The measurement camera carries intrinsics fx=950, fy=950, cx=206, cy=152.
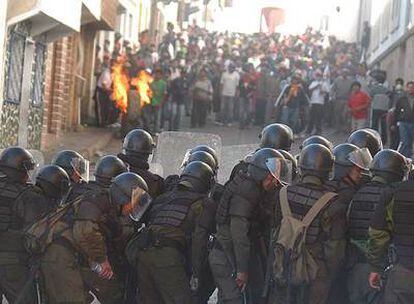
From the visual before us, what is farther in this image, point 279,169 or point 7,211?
point 7,211

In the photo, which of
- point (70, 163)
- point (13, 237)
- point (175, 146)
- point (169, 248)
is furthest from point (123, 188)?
point (175, 146)

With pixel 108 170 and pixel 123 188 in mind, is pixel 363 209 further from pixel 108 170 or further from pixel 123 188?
pixel 108 170

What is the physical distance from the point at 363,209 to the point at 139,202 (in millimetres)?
1779

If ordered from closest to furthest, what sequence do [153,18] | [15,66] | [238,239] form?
[238,239], [15,66], [153,18]

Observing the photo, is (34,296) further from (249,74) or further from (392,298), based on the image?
(249,74)

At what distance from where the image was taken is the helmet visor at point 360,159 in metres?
7.79

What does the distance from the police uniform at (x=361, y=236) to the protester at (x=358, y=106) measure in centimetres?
1242

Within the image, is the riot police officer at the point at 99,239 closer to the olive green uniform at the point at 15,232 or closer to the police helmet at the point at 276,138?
the olive green uniform at the point at 15,232

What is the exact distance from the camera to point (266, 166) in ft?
25.0

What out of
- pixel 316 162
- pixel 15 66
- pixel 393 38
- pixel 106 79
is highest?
pixel 393 38

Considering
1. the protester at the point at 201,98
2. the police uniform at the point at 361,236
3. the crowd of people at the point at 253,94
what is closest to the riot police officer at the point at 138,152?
the police uniform at the point at 361,236

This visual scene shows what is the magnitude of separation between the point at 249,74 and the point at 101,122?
141 inches

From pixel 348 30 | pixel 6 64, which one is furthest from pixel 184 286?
pixel 348 30

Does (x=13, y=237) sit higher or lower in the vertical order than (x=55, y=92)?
lower
